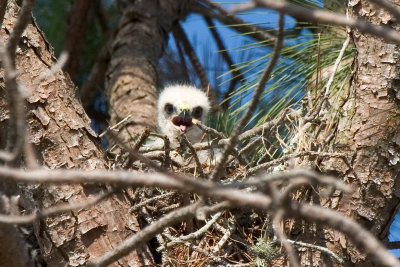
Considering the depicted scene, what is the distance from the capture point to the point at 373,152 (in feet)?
8.70

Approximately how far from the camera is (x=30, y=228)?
2.70 metres

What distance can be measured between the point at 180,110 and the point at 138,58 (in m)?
0.57

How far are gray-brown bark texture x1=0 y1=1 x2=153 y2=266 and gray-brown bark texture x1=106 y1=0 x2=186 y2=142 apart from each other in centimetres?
153

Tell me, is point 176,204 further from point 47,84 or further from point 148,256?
point 47,84

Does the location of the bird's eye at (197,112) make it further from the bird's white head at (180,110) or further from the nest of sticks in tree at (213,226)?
the nest of sticks in tree at (213,226)

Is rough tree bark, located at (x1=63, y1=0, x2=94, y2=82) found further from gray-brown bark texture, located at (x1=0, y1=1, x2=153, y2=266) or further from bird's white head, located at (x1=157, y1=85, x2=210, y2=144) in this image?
gray-brown bark texture, located at (x1=0, y1=1, x2=153, y2=266)

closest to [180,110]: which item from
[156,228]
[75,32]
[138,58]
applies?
[138,58]

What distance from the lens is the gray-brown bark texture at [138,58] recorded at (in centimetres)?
449

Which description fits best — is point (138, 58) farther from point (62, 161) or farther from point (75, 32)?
point (62, 161)

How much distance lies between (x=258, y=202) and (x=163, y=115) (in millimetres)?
3269

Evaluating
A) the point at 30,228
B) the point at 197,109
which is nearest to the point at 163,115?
the point at 197,109

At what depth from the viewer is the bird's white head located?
4.36m

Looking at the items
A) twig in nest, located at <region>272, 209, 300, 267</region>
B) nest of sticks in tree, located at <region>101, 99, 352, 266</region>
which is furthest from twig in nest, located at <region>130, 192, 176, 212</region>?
twig in nest, located at <region>272, 209, 300, 267</region>

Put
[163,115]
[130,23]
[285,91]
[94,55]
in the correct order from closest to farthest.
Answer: [285,91] < [163,115] < [130,23] < [94,55]
